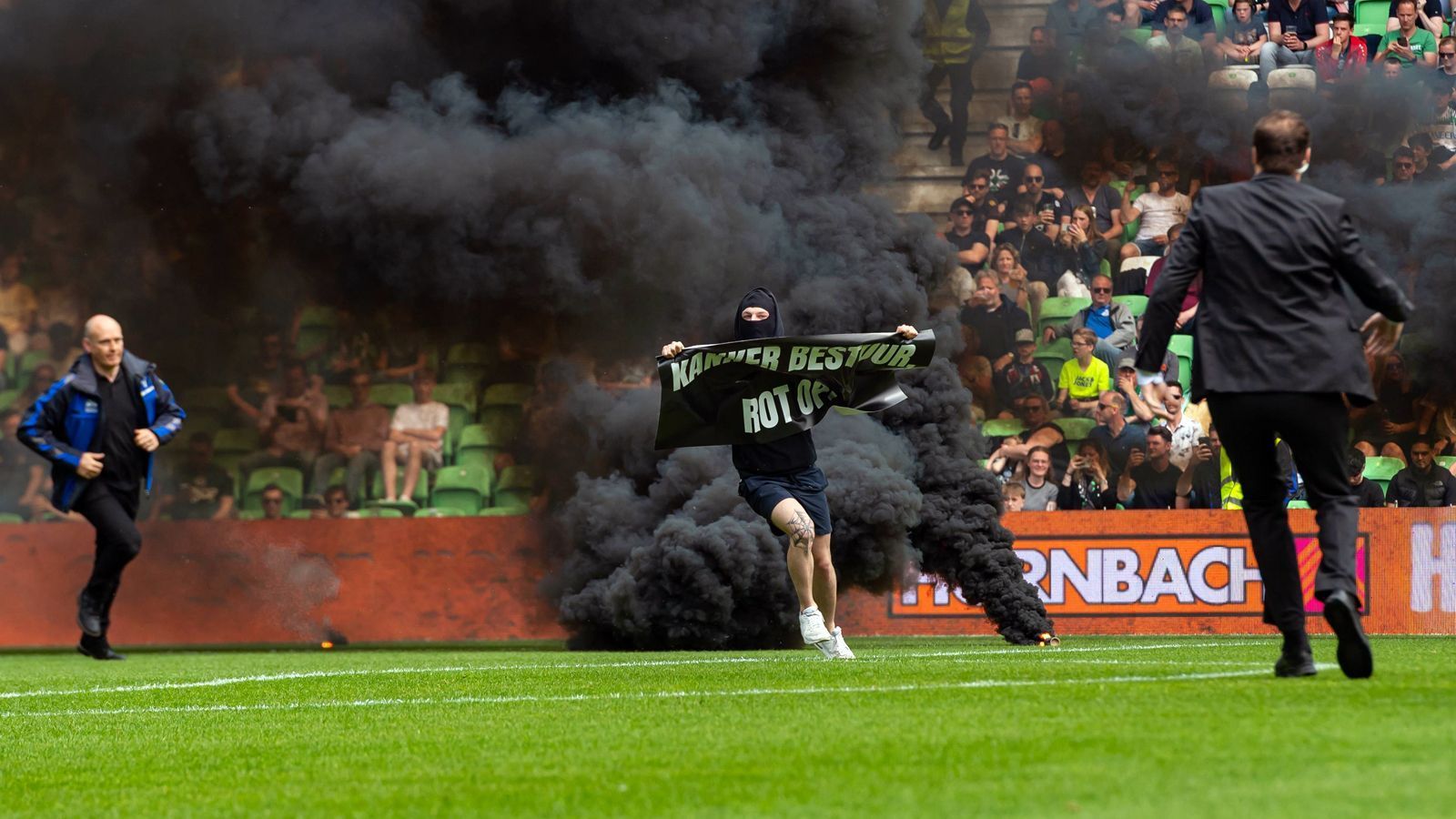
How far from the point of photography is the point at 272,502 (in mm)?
15062

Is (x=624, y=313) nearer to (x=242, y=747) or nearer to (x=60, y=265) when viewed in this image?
(x=60, y=265)

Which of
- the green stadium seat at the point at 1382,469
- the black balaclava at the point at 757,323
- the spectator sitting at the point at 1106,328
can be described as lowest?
the green stadium seat at the point at 1382,469

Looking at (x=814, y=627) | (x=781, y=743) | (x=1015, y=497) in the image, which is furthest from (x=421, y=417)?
(x=781, y=743)

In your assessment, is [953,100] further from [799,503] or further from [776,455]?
[799,503]

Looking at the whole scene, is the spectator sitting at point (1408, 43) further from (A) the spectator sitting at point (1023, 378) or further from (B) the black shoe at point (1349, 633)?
(B) the black shoe at point (1349, 633)

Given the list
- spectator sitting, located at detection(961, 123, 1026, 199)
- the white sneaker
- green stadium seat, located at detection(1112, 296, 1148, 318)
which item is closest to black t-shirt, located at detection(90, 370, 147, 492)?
the white sneaker

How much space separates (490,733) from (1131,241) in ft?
36.3

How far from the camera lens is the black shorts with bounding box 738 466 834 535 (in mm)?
8703

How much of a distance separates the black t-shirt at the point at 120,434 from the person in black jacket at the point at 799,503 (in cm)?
458

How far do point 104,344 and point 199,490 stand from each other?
3.81m

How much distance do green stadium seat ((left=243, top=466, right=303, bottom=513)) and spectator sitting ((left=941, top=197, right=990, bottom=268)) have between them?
232 inches

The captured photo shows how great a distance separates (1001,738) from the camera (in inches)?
182

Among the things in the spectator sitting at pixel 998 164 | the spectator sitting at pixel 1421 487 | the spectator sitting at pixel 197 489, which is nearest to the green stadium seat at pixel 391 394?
→ the spectator sitting at pixel 197 489

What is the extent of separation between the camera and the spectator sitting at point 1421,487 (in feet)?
46.0
